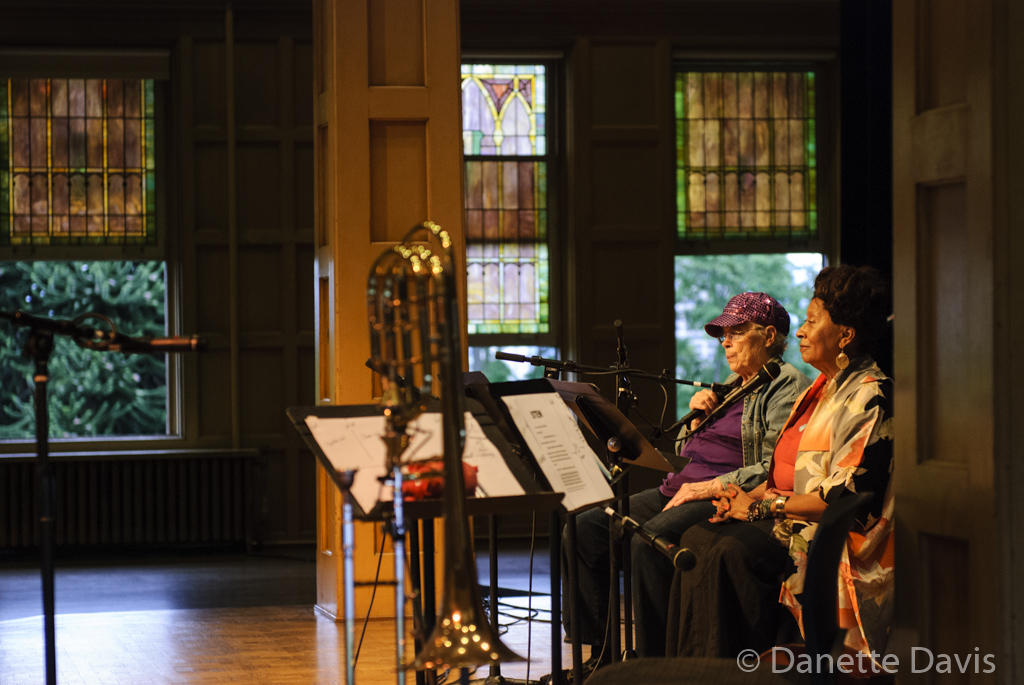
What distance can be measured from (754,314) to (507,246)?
3.45 m

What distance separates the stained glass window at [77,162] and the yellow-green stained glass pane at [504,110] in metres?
2.08

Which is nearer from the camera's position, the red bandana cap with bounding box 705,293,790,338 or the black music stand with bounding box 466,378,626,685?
the black music stand with bounding box 466,378,626,685

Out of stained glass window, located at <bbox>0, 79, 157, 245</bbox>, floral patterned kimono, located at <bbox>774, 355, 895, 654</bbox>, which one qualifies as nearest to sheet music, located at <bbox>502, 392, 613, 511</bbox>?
floral patterned kimono, located at <bbox>774, 355, 895, 654</bbox>

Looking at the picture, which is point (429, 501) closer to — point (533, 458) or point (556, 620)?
point (533, 458)

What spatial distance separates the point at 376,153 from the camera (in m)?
4.77

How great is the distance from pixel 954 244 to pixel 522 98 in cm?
514

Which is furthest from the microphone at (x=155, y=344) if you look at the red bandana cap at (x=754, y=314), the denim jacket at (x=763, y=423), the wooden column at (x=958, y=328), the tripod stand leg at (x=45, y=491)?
the red bandana cap at (x=754, y=314)

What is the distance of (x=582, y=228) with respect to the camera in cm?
709

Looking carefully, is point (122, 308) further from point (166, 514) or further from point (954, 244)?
point (954, 244)

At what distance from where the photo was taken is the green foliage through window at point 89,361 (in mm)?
6914

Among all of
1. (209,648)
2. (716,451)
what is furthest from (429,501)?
(209,648)

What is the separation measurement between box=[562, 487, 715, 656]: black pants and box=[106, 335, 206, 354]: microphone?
1712mm

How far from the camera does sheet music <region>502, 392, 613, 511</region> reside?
2.66 m

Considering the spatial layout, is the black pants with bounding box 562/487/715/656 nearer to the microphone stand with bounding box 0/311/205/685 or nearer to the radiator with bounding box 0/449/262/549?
the microphone stand with bounding box 0/311/205/685
